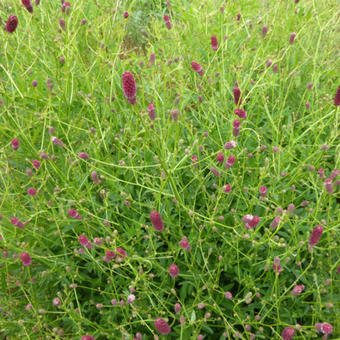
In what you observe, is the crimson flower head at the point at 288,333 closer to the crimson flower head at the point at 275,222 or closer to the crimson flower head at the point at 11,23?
the crimson flower head at the point at 275,222

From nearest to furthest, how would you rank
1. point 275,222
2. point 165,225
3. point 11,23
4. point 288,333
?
point 288,333 < point 275,222 < point 11,23 < point 165,225

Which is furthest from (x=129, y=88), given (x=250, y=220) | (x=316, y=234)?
(x=316, y=234)

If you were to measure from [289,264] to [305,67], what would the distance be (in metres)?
1.48

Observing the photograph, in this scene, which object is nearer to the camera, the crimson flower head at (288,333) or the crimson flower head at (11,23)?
the crimson flower head at (288,333)

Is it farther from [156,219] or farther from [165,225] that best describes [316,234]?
[165,225]

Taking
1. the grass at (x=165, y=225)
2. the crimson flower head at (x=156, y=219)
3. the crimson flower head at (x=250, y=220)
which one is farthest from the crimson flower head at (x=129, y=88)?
the crimson flower head at (x=250, y=220)

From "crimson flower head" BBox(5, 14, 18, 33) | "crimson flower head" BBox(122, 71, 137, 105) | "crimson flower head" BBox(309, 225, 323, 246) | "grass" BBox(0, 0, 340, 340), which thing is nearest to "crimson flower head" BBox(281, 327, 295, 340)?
"grass" BBox(0, 0, 340, 340)

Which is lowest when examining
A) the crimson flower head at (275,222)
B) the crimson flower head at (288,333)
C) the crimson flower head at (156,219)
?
the crimson flower head at (288,333)

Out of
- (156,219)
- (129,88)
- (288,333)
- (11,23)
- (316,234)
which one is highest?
(11,23)

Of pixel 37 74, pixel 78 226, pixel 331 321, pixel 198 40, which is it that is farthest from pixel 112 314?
pixel 198 40

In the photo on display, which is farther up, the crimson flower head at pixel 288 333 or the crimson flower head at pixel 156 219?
the crimson flower head at pixel 156 219

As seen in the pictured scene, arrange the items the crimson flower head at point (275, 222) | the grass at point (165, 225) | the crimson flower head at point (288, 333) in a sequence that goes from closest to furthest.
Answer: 1. the crimson flower head at point (288, 333)
2. the crimson flower head at point (275, 222)
3. the grass at point (165, 225)

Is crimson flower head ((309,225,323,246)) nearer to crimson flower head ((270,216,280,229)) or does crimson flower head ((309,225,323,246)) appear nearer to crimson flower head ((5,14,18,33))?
crimson flower head ((270,216,280,229))

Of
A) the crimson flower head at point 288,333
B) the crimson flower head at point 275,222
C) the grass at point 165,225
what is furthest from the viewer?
the grass at point 165,225
